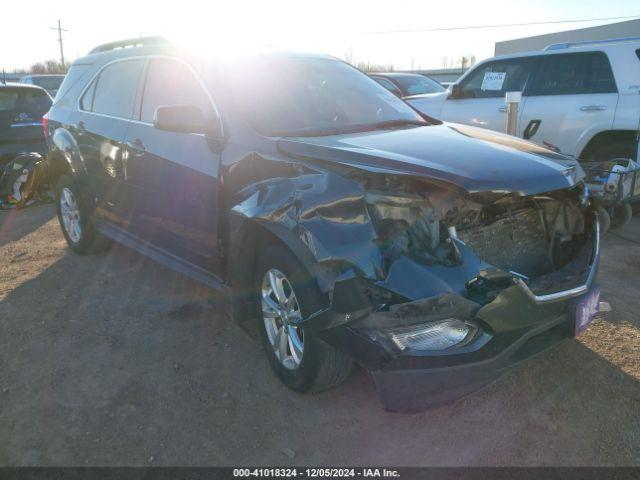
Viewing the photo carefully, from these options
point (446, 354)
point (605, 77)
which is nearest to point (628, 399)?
point (446, 354)

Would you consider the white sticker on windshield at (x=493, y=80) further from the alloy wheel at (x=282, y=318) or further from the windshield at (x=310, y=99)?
the alloy wheel at (x=282, y=318)

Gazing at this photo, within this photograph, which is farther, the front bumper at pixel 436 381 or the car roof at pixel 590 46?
the car roof at pixel 590 46

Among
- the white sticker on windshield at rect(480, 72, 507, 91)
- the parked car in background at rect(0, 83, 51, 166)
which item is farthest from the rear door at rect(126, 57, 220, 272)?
the parked car in background at rect(0, 83, 51, 166)

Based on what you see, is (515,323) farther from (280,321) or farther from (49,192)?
(49,192)

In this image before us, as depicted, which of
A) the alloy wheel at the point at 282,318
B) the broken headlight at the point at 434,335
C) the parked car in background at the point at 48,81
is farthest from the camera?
the parked car in background at the point at 48,81

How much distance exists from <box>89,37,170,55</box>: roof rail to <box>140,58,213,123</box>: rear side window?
0.29 m

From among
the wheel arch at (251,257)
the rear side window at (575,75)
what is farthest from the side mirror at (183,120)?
the rear side window at (575,75)

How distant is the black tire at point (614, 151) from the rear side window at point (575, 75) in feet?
2.04

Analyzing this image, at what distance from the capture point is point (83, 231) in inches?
205

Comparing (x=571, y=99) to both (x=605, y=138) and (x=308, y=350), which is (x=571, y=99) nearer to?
(x=605, y=138)

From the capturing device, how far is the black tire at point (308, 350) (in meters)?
2.52

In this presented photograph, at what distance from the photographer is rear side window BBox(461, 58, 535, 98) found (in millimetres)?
6711

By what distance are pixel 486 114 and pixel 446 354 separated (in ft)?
17.9

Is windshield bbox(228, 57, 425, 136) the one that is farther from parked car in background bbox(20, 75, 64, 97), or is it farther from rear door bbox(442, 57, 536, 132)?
parked car in background bbox(20, 75, 64, 97)
